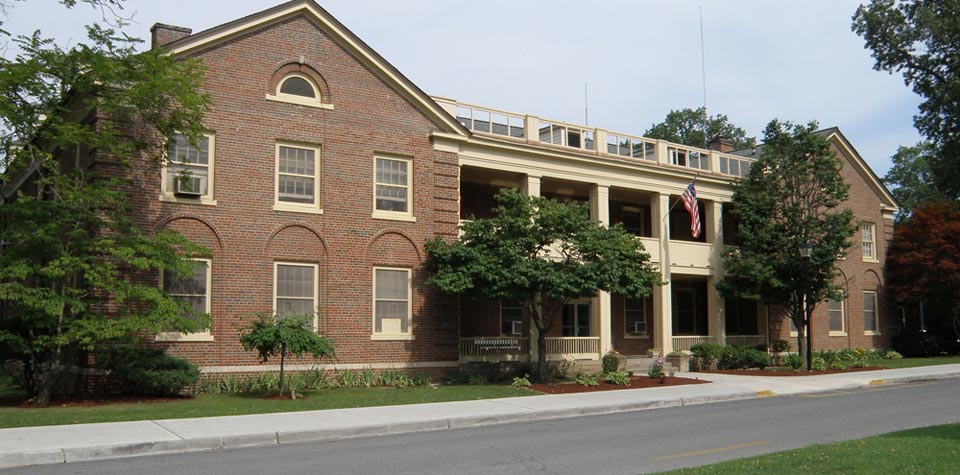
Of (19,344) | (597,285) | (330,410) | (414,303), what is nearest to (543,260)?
(597,285)

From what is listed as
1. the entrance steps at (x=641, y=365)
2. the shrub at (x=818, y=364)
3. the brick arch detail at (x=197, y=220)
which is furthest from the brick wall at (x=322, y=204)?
the shrub at (x=818, y=364)

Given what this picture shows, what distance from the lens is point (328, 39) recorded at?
23.4m

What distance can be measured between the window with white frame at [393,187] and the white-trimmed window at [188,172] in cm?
464

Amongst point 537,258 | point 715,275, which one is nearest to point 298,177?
point 537,258

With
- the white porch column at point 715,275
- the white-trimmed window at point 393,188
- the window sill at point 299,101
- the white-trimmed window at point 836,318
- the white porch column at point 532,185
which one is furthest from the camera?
the white-trimmed window at point 836,318

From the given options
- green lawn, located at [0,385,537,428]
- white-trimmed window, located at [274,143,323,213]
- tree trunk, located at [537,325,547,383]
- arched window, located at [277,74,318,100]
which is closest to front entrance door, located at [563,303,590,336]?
tree trunk, located at [537,325,547,383]

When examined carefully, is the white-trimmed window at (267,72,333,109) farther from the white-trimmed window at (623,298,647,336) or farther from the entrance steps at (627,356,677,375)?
the white-trimmed window at (623,298,647,336)

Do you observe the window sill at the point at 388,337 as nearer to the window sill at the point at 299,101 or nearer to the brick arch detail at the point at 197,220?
the brick arch detail at the point at 197,220

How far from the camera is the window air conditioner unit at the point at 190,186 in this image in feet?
67.5

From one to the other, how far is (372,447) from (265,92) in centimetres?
1260

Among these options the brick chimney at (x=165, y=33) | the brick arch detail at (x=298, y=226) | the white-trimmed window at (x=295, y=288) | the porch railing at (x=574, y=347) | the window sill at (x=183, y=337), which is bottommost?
the porch railing at (x=574, y=347)

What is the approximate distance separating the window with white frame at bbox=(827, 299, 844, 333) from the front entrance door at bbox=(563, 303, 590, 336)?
11617mm

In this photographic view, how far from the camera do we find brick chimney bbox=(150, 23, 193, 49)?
22.1 meters

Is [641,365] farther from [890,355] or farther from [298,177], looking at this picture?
[890,355]
